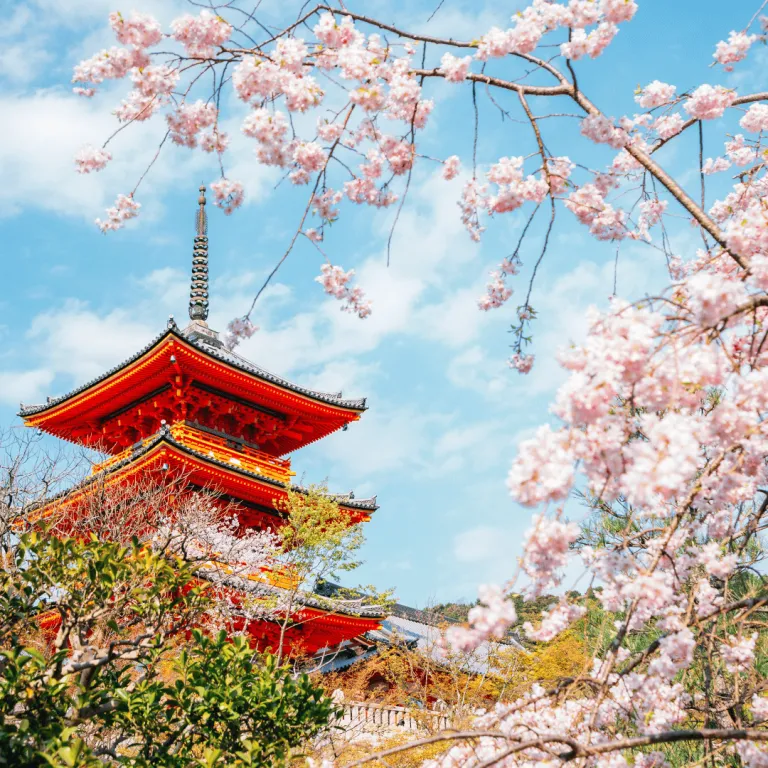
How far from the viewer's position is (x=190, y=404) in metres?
16.3

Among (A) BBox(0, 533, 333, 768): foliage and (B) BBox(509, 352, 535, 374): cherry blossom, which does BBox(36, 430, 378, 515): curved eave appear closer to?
(A) BBox(0, 533, 333, 768): foliage

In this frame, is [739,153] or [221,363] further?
[221,363]

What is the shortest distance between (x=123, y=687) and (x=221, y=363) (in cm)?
1147

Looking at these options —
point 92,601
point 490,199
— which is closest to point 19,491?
point 92,601

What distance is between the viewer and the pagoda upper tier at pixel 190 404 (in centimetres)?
1560

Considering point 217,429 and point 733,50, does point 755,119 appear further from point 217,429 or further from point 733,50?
point 217,429

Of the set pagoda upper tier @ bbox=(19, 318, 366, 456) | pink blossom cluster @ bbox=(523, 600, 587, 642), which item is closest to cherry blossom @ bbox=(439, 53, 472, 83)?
pink blossom cluster @ bbox=(523, 600, 587, 642)

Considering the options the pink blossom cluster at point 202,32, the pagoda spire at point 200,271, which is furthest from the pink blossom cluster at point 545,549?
the pagoda spire at point 200,271

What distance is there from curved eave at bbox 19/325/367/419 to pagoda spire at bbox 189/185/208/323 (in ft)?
9.46

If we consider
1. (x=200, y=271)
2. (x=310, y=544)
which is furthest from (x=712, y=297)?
(x=200, y=271)

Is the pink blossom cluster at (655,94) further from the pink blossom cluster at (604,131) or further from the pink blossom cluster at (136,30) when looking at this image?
the pink blossom cluster at (136,30)

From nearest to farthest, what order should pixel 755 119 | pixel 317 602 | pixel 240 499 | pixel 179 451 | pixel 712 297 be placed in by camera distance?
pixel 712 297
pixel 755 119
pixel 179 451
pixel 317 602
pixel 240 499

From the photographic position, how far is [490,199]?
422 centimetres

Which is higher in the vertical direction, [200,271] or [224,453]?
[200,271]
